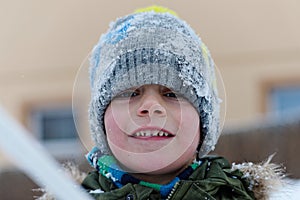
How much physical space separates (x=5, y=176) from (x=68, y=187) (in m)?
2.26

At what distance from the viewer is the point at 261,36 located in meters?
3.66

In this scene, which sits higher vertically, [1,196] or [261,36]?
[261,36]

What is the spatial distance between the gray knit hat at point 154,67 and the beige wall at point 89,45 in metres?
2.35

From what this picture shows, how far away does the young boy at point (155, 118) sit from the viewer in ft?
2.99

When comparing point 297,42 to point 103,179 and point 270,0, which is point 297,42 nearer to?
point 270,0

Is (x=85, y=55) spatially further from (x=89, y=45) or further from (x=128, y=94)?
(x=128, y=94)

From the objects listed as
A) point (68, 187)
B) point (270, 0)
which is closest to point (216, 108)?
point (68, 187)

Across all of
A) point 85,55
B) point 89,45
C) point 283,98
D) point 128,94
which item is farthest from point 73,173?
point 283,98

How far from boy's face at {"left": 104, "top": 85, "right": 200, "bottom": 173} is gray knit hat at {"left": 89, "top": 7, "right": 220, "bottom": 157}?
1 centimetres

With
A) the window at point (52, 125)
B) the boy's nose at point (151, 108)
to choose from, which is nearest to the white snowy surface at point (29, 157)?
the boy's nose at point (151, 108)

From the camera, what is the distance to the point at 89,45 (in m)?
3.44

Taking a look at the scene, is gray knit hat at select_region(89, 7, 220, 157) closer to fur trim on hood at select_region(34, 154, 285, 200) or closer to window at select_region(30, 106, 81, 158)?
fur trim on hood at select_region(34, 154, 285, 200)

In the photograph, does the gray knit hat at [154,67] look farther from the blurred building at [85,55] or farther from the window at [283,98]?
the window at [283,98]

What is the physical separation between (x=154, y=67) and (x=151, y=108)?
0.21 ft
